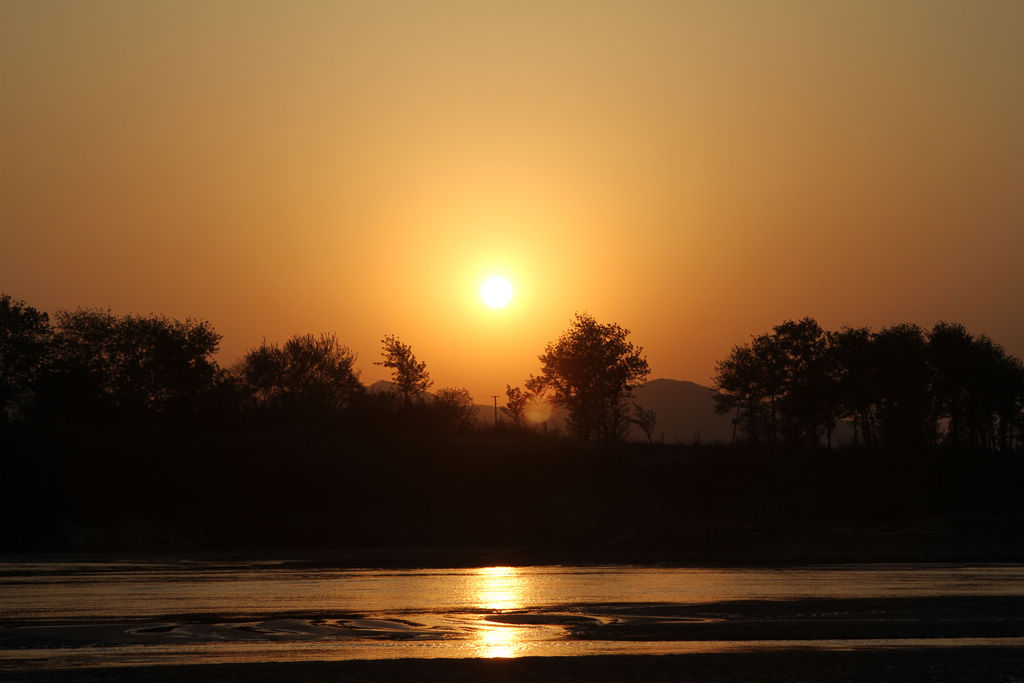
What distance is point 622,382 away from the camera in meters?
140

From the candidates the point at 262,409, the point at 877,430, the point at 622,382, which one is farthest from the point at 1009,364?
the point at 262,409

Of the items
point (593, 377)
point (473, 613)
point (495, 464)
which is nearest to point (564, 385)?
point (593, 377)

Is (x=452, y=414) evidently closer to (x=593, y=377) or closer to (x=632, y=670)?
(x=593, y=377)

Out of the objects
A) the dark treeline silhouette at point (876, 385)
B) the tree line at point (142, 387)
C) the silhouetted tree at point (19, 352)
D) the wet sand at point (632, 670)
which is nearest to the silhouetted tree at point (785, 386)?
the dark treeline silhouette at point (876, 385)

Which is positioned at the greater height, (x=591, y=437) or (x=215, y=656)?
(x=591, y=437)

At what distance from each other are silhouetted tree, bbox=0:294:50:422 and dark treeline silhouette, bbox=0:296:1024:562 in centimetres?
23

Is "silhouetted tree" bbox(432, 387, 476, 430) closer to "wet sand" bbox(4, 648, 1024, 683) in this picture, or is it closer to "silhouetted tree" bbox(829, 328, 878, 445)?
"silhouetted tree" bbox(829, 328, 878, 445)

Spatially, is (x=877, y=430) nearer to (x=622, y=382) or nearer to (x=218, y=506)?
(x=622, y=382)

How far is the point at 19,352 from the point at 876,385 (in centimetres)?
8661

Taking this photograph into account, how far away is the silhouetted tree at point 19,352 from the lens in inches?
4429

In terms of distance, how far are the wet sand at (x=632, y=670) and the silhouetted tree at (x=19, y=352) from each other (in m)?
97.2

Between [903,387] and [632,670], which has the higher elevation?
[903,387]

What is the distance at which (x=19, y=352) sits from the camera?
11638 centimetres

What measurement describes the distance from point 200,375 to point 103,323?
11856 mm
